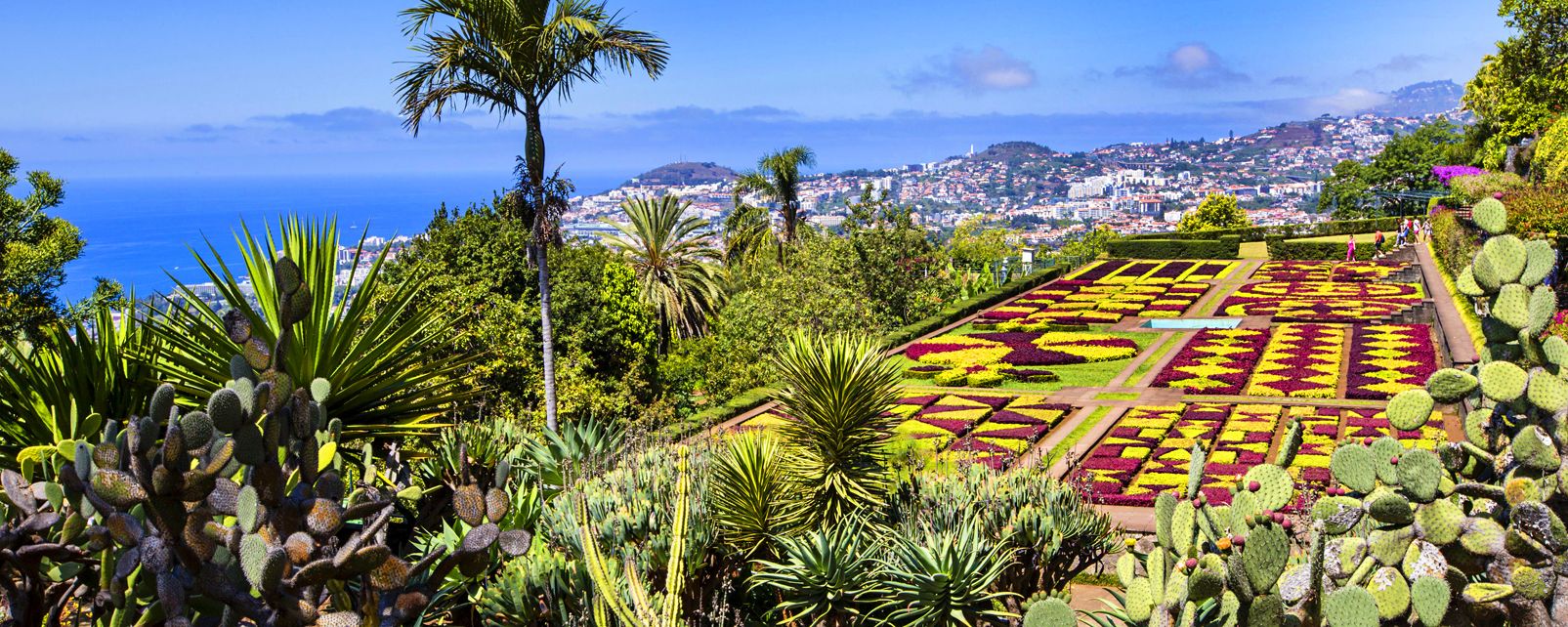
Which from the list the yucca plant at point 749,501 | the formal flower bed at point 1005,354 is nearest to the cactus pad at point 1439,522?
the yucca plant at point 749,501

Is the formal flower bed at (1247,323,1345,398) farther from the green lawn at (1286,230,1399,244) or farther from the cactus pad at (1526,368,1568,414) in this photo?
the green lawn at (1286,230,1399,244)

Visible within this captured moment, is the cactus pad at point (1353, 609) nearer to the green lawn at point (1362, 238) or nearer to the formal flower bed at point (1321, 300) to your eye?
the formal flower bed at point (1321, 300)

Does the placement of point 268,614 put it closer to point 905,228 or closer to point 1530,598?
point 1530,598

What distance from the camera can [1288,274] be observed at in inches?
1895

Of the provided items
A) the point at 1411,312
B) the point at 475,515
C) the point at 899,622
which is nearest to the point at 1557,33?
the point at 1411,312

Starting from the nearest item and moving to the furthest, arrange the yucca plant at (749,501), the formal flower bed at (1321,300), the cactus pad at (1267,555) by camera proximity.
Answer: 1. the cactus pad at (1267,555)
2. the yucca plant at (749,501)
3. the formal flower bed at (1321,300)

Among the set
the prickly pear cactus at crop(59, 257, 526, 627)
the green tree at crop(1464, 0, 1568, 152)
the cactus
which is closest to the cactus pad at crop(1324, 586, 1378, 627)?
the cactus

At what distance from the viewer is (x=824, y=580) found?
31.6ft

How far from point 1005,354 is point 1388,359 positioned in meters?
8.84

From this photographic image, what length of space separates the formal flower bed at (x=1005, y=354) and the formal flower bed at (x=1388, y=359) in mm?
5584

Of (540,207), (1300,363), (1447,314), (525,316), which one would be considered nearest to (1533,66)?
(1447,314)

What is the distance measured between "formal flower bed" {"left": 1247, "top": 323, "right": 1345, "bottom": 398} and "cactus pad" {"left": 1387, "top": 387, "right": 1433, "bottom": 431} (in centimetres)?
1960

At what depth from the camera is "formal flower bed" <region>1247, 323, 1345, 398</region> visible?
24484 millimetres

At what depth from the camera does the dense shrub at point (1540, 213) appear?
70.1 ft
